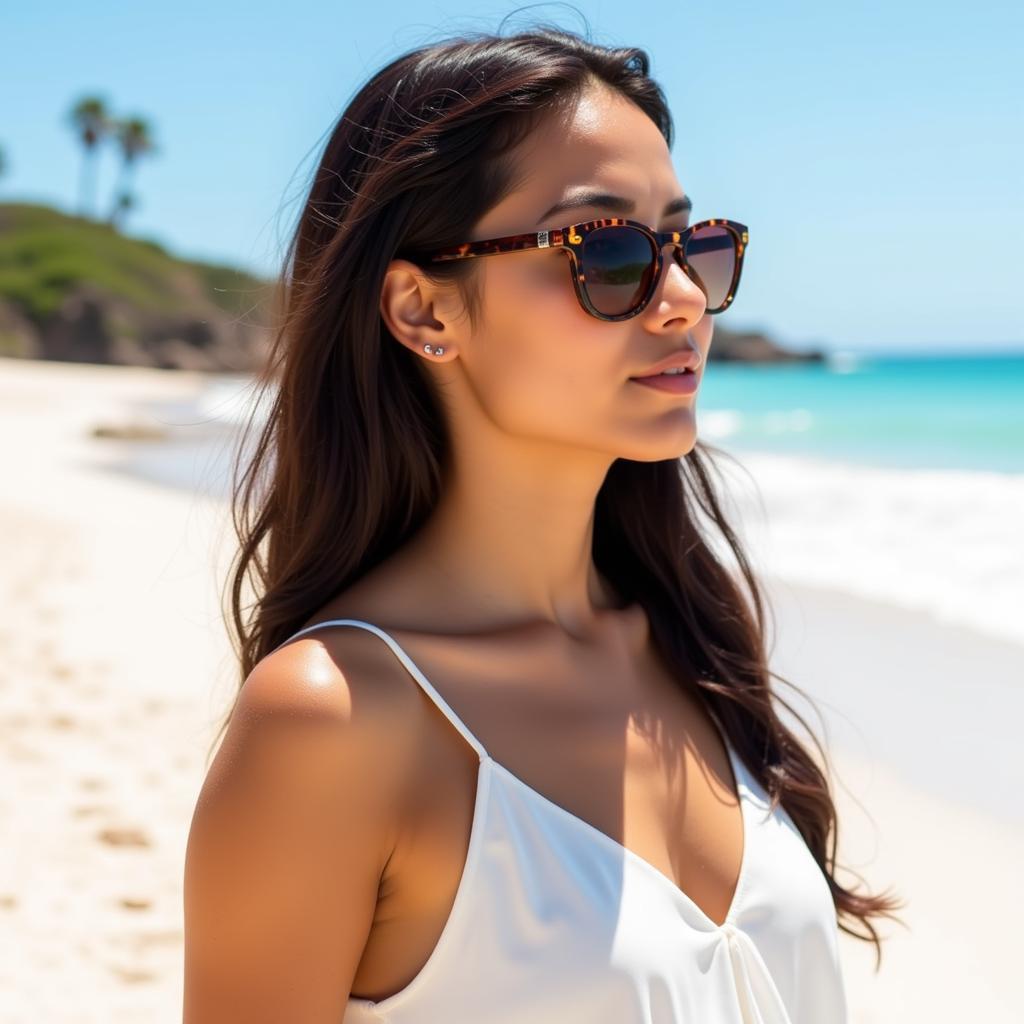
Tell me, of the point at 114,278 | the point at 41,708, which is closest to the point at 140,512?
the point at 41,708

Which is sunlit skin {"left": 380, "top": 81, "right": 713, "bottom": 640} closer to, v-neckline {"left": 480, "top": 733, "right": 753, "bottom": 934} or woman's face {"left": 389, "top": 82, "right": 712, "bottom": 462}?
woman's face {"left": 389, "top": 82, "right": 712, "bottom": 462}

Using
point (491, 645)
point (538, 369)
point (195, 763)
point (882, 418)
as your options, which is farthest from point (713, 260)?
point (882, 418)

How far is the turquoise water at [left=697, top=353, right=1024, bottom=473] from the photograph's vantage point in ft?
73.5

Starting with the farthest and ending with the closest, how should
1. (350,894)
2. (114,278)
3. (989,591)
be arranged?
(114,278) < (989,591) < (350,894)

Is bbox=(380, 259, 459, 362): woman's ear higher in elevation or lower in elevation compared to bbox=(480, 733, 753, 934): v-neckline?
higher

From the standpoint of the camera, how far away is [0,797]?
4.35 meters

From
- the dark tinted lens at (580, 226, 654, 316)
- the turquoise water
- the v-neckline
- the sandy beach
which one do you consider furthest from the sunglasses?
the turquoise water

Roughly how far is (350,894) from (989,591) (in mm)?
6840

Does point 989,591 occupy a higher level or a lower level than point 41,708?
higher

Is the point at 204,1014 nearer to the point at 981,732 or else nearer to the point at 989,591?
the point at 981,732

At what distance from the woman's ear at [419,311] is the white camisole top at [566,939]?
486 mm

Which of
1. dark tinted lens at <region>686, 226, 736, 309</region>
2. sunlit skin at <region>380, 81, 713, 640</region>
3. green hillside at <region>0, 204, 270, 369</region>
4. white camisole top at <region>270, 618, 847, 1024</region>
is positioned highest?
dark tinted lens at <region>686, 226, 736, 309</region>

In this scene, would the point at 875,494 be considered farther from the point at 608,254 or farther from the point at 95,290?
the point at 95,290

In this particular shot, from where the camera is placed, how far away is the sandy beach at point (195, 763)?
338 centimetres
